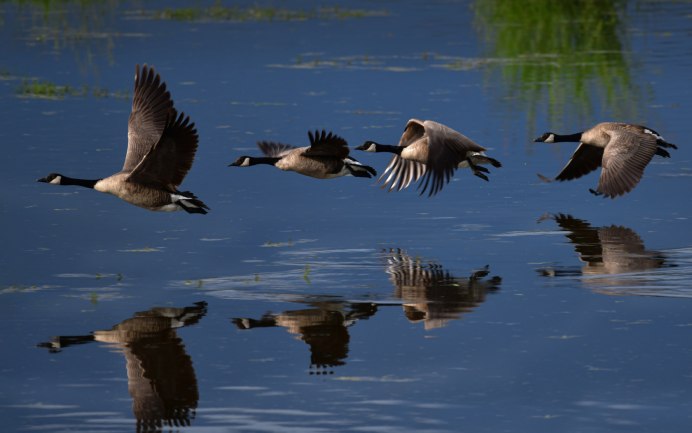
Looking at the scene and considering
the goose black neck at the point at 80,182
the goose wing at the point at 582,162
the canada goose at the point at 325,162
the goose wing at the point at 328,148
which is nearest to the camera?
the goose black neck at the point at 80,182

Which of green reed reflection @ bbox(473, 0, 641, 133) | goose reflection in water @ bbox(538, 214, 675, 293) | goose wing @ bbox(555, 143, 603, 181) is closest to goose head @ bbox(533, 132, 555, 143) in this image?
goose wing @ bbox(555, 143, 603, 181)

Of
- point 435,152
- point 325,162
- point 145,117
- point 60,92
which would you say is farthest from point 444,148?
point 60,92

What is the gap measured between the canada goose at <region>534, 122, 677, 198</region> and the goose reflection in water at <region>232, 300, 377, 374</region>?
12.7ft

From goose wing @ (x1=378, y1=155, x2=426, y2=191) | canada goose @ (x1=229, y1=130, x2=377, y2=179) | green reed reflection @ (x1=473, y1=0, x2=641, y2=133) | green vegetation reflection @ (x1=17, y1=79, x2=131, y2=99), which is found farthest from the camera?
green vegetation reflection @ (x1=17, y1=79, x2=131, y2=99)

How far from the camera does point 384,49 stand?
83.4 ft

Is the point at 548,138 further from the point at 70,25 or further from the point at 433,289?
the point at 70,25

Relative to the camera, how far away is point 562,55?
24.5m

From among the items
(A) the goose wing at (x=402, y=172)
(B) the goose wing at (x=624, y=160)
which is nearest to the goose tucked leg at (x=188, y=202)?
(A) the goose wing at (x=402, y=172)

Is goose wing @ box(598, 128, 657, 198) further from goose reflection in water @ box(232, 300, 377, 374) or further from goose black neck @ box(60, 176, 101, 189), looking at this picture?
goose black neck @ box(60, 176, 101, 189)

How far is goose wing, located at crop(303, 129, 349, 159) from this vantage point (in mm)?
12945

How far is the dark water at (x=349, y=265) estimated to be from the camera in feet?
27.9

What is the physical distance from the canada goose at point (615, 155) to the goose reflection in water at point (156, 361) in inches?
189

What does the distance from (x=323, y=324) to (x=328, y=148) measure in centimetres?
340

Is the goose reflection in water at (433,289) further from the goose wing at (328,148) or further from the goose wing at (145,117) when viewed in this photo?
the goose wing at (145,117)
